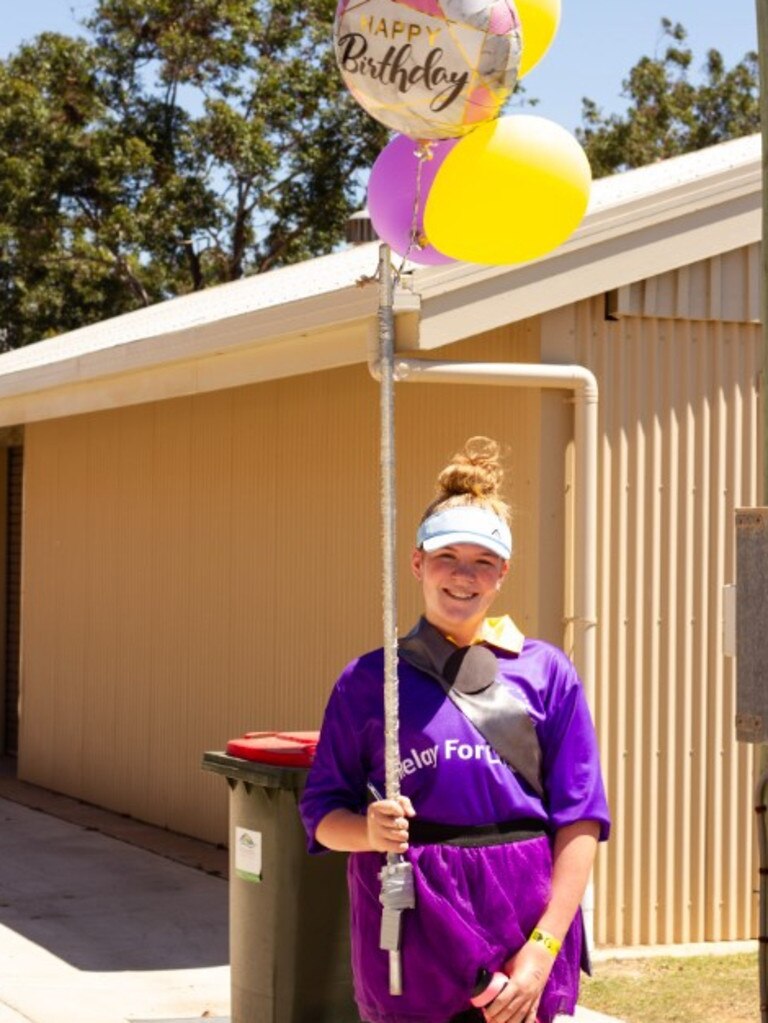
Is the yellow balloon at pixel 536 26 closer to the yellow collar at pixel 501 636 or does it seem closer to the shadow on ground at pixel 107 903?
the yellow collar at pixel 501 636

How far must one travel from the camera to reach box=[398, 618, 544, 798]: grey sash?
4129mm

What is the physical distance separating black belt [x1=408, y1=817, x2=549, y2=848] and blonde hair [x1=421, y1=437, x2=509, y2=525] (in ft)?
2.30

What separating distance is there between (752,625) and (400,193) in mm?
1502

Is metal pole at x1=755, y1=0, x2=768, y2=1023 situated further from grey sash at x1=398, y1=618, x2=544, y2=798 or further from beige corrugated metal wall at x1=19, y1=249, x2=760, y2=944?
beige corrugated metal wall at x1=19, y1=249, x2=760, y2=944

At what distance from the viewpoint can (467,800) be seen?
4.10m

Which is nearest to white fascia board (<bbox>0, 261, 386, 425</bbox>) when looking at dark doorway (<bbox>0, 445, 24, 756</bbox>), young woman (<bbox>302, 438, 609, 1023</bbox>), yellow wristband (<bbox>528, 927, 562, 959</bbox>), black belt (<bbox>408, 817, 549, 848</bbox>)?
dark doorway (<bbox>0, 445, 24, 756</bbox>)

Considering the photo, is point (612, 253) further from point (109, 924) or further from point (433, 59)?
point (109, 924)

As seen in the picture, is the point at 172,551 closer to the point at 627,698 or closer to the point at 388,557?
the point at 627,698

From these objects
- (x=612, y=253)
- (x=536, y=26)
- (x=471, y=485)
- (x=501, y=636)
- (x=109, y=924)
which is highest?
(x=536, y=26)

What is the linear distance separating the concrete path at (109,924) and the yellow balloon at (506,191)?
3.49m

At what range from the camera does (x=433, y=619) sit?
4258 mm

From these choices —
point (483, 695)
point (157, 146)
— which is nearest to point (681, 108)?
point (157, 146)

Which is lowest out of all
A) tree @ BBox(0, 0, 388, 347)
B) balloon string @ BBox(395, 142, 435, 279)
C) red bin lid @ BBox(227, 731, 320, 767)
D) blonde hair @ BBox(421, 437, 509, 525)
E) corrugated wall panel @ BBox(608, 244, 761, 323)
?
red bin lid @ BBox(227, 731, 320, 767)

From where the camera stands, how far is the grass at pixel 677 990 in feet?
23.8
